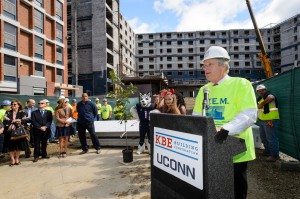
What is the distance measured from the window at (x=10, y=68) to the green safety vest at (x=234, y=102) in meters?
25.1

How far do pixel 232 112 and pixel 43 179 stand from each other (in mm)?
4747

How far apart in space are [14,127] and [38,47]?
23.7 metres

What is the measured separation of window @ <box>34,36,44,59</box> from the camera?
26594mm

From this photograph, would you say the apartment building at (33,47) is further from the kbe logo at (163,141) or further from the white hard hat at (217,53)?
the white hard hat at (217,53)

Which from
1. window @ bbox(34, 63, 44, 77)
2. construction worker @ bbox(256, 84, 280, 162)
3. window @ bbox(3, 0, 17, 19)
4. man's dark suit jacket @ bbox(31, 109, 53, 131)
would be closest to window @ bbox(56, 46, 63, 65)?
window @ bbox(34, 63, 44, 77)

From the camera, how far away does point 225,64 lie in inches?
92.1

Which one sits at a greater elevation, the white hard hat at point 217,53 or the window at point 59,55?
the window at point 59,55

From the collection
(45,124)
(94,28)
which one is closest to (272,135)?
(45,124)

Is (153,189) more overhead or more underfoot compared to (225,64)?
more underfoot

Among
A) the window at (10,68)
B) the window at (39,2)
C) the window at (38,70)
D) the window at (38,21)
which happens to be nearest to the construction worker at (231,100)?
the window at (10,68)

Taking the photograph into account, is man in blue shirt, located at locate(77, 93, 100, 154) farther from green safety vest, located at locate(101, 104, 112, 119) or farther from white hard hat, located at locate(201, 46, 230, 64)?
white hard hat, located at locate(201, 46, 230, 64)

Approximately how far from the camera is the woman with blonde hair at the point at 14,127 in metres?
6.55

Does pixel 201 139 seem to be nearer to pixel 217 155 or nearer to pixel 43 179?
pixel 217 155

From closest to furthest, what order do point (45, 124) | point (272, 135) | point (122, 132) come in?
point (272, 135) → point (45, 124) → point (122, 132)
